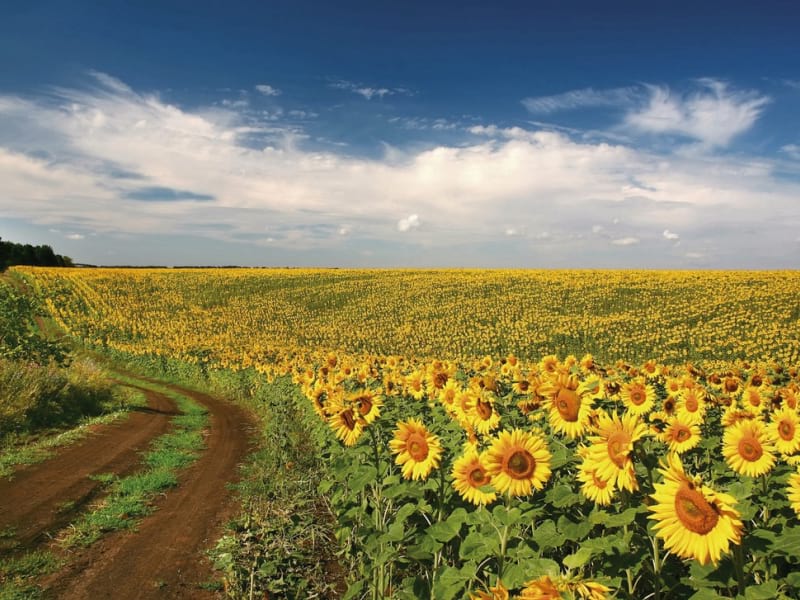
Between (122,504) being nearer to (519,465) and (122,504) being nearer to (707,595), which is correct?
(519,465)

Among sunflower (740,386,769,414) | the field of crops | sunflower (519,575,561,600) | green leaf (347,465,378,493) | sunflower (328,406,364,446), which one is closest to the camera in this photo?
sunflower (519,575,561,600)

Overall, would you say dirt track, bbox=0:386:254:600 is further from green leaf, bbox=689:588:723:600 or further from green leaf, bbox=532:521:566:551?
green leaf, bbox=689:588:723:600

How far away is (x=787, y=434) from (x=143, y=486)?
864 centimetres

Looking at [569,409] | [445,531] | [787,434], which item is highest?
[569,409]

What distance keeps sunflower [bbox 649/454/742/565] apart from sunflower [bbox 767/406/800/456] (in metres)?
2.05

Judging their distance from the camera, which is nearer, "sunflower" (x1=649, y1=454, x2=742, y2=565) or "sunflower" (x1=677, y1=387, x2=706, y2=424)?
"sunflower" (x1=649, y1=454, x2=742, y2=565)

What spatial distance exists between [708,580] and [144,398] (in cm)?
1766

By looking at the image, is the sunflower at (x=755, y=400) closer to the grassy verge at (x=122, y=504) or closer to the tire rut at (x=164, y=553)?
the tire rut at (x=164, y=553)

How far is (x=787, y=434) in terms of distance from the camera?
3.66 metres

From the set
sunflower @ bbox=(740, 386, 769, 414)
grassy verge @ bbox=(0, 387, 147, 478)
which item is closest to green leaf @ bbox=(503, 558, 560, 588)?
sunflower @ bbox=(740, 386, 769, 414)

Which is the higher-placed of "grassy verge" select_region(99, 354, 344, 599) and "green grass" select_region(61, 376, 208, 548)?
"grassy verge" select_region(99, 354, 344, 599)

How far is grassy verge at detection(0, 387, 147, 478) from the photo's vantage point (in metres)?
8.80

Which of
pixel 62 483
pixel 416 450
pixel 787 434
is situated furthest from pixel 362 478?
pixel 62 483

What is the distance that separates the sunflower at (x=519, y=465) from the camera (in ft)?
9.14
